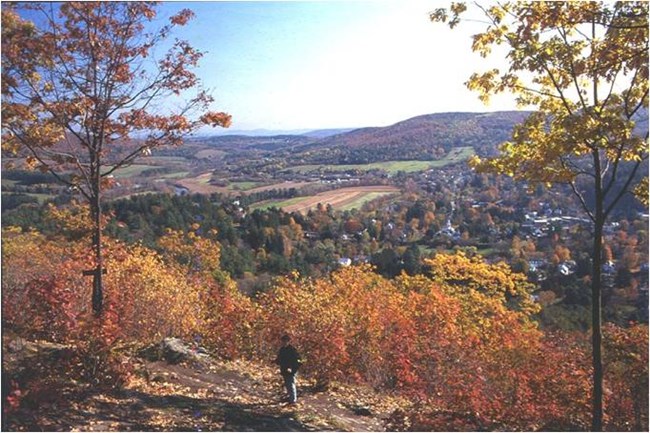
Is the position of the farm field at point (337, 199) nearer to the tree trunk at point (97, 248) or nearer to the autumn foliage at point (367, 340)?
the autumn foliage at point (367, 340)

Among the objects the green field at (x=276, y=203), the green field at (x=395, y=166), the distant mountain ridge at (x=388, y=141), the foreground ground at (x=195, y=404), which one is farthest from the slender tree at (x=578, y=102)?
the green field at (x=395, y=166)

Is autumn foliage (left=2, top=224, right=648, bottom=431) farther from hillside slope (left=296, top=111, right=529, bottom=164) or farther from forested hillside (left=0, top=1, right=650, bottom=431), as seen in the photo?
hillside slope (left=296, top=111, right=529, bottom=164)

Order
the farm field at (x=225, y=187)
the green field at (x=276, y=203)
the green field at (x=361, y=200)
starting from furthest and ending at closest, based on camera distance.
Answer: the green field at (x=361, y=200), the green field at (x=276, y=203), the farm field at (x=225, y=187)

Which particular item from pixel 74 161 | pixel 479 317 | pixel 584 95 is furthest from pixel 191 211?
pixel 584 95

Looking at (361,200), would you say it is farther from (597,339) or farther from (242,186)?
(597,339)

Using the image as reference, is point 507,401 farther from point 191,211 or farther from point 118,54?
point 191,211

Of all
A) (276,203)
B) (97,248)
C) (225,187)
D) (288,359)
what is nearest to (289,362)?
(288,359)
